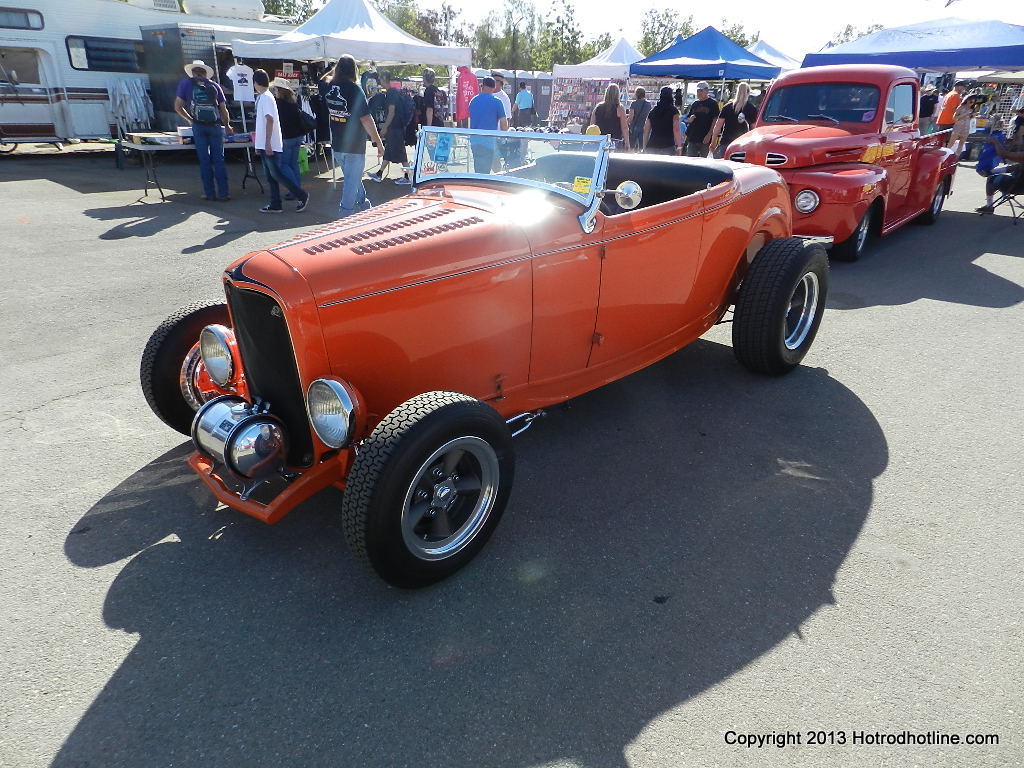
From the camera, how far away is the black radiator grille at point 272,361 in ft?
8.96

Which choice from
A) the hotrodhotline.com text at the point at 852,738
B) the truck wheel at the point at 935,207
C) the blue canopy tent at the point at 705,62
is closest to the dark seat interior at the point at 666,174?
the hotrodhotline.com text at the point at 852,738

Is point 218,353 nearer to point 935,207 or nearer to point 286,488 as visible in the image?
point 286,488

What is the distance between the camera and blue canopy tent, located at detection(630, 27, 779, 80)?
50.3 ft

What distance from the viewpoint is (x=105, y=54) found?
558 inches

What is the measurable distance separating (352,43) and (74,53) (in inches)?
247

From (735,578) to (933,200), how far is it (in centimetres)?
928

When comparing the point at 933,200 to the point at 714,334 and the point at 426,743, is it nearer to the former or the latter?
the point at 714,334

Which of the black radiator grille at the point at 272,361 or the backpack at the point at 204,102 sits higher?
the backpack at the point at 204,102

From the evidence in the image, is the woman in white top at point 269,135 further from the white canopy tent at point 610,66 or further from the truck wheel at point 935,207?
the white canopy tent at point 610,66

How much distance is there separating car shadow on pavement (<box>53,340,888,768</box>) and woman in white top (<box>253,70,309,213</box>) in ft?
21.9

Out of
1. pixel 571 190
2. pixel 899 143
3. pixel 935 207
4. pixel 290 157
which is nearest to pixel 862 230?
pixel 899 143

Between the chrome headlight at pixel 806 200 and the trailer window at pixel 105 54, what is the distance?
14.2m

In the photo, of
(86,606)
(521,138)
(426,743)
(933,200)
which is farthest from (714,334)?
(933,200)

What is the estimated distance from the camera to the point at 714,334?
5559 mm
